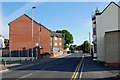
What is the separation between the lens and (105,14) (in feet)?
100

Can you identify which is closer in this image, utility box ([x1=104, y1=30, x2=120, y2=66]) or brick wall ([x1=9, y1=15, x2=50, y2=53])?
utility box ([x1=104, y1=30, x2=120, y2=66])

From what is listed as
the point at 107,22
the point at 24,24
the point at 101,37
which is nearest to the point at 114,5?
the point at 107,22

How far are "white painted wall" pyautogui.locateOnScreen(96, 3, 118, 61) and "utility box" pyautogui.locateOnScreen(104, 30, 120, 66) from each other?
701cm

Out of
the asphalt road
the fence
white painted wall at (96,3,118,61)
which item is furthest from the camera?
the fence

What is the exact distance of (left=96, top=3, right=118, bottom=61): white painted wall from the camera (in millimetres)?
29609

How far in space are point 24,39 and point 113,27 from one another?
30.6 meters

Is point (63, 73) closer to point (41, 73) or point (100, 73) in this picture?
point (41, 73)

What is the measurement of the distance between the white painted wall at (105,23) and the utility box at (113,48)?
7.01 meters

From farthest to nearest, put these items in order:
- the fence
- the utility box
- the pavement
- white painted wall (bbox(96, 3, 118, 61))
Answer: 1. the fence
2. white painted wall (bbox(96, 3, 118, 61))
3. the utility box
4. the pavement

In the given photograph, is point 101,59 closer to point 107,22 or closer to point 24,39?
point 107,22

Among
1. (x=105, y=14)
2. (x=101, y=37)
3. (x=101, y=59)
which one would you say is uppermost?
(x=105, y=14)

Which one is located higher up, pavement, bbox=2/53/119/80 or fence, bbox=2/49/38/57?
fence, bbox=2/49/38/57

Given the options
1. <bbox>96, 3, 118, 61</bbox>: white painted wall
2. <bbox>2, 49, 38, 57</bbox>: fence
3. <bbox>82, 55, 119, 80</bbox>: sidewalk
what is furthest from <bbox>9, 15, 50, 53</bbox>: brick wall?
<bbox>82, 55, 119, 80</bbox>: sidewalk

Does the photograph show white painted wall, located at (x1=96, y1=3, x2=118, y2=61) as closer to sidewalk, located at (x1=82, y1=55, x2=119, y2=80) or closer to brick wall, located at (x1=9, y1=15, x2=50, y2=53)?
sidewalk, located at (x1=82, y1=55, x2=119, y2=80)
